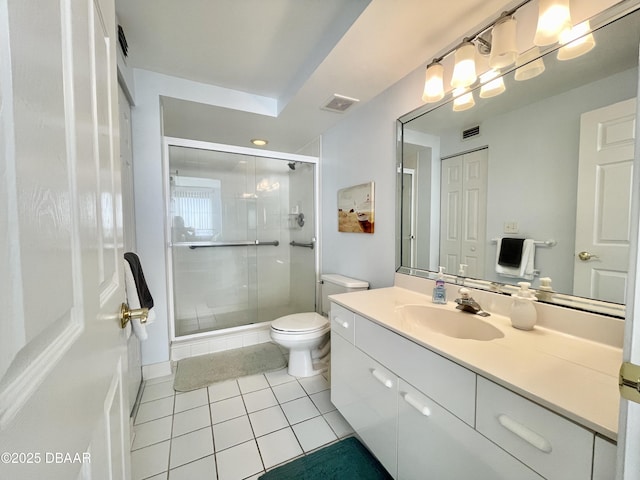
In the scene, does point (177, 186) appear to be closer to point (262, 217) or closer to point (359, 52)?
point (262, 217)

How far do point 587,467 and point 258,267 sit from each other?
9.52 feet

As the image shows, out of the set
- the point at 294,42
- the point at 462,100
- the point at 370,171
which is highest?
the point at 294,42

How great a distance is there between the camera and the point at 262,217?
3.14 m

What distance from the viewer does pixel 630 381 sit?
0.40m

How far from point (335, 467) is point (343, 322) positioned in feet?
2.22

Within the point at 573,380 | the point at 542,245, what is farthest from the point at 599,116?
the point at 573,380

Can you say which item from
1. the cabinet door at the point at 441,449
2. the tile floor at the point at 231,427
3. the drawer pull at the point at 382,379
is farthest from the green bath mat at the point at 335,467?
the drawer pull at the point at 382,379

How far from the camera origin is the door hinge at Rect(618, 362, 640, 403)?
1.30 ft

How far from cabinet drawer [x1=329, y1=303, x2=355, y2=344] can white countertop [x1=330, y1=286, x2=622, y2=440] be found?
23 cm

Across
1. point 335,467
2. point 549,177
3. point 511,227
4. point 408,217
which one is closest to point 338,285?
point 408,217

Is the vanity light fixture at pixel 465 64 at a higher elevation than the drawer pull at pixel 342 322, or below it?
higher

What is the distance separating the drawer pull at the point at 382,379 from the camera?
1.09m

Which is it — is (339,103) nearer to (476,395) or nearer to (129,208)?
(129,208)

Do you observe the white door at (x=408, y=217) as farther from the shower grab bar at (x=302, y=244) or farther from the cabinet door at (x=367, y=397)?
the shower grab bar at (x=302, y=244)
